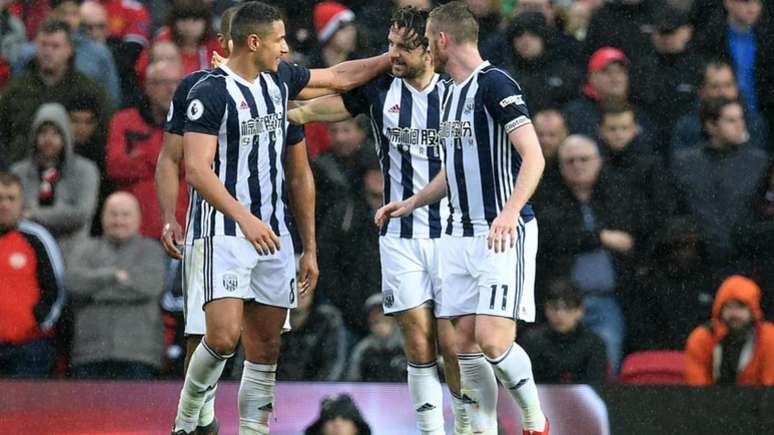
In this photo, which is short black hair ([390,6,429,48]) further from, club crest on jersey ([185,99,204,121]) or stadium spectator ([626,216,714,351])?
stadium spectator ([626,216,714,351])

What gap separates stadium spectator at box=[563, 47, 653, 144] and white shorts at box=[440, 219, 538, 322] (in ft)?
9.21

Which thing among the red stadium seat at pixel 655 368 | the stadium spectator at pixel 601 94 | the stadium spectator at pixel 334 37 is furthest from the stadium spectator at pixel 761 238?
the stadium spectator at pixel 334 37

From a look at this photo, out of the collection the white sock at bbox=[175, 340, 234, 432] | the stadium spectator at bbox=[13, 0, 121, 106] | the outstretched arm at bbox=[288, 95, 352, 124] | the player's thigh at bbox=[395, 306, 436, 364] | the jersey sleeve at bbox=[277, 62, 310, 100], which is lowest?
the white sock at bbox=[175, 340, 234, 432]

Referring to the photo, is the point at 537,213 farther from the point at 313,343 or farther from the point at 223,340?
the point at 223,340

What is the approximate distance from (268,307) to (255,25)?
1265 mm

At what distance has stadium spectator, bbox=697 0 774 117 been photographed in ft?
33.9

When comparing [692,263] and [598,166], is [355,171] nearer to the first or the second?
[598,166]

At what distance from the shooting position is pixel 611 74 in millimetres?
10078

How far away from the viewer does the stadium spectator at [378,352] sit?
31.4 ft

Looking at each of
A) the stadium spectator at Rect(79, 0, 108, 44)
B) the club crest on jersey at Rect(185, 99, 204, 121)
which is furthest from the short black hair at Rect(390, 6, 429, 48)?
the stadium spectator at Rect(79, 0, 108, 44)

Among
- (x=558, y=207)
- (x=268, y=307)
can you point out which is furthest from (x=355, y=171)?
(x=268, y=307)

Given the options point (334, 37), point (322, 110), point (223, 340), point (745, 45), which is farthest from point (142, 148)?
point (745, 45)

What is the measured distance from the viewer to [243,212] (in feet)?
22.7

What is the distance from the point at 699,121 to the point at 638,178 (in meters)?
0.58
